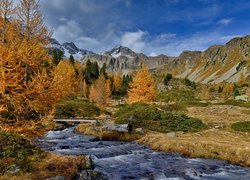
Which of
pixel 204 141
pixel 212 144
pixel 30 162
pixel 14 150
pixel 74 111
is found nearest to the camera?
pixel 30 162

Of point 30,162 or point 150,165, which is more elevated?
point 30,162

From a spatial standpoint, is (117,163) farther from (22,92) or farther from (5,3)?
(5,3)

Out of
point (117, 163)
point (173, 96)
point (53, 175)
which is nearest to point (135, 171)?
point (117, 163)

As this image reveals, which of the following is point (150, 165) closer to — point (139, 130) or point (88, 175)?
point (88, 175)

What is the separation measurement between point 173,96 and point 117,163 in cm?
10904

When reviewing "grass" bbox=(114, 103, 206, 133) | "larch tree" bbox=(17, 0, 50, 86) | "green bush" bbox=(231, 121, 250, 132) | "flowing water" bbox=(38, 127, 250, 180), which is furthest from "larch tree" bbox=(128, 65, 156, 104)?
"larch tree" bbox=(17, 0, 50, 86)

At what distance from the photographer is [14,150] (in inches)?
635

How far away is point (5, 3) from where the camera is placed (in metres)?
18.0

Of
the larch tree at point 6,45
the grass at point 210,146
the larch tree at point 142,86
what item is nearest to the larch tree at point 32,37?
the larch tree at point 6,45

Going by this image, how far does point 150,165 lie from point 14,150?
35.8 feet

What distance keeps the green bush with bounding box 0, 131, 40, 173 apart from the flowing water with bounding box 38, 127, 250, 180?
5.57 m

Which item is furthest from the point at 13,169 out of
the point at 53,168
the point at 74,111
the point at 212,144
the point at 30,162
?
the point at 74,111

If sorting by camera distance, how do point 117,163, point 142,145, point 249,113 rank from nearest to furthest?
point 117,163 → point 142,145 → point 249,113

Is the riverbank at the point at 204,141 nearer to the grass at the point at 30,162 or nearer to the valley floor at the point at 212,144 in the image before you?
the valley floor at the point at 212,144
